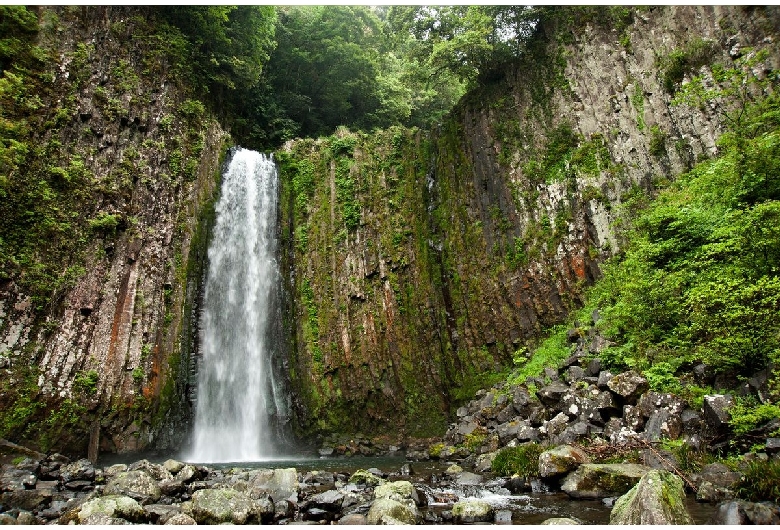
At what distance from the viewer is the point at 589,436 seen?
731cm

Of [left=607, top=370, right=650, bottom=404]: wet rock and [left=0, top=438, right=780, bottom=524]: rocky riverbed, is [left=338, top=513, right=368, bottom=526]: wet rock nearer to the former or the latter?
[left=0, top=438, right=780, bottom=524]: rocky riverbed

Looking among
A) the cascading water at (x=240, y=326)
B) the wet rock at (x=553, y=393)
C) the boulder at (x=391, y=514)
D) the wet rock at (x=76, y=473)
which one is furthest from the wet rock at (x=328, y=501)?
the cascading water at (x=240, y=326)

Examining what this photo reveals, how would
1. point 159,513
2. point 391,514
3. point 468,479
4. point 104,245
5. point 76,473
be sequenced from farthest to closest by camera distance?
point 104,245 < point 76,473 < point 468,479 < point 159,513 < point 391,514

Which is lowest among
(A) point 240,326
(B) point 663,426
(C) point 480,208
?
(B) point 663,426

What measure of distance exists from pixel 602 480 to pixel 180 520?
5137 mm

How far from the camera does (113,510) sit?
5.38m

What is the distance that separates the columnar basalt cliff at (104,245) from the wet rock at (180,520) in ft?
28.1

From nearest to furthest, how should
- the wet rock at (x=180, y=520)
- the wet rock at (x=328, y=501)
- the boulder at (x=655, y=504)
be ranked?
the boulder at (x=655, y=504)
the wet rock at (x=180, y=520)
the wet rock at (x=328, y=501)

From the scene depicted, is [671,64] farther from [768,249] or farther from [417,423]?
[417,423]

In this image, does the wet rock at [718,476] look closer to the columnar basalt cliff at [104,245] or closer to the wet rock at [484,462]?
the wet rock at [484,462]

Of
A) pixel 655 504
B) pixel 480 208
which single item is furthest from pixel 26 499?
pixel 480 208

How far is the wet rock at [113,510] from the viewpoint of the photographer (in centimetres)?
530

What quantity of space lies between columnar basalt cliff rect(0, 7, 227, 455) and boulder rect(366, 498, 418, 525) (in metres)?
10.1

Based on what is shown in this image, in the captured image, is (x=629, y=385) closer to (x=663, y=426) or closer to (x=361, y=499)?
(x=663, y=426)
